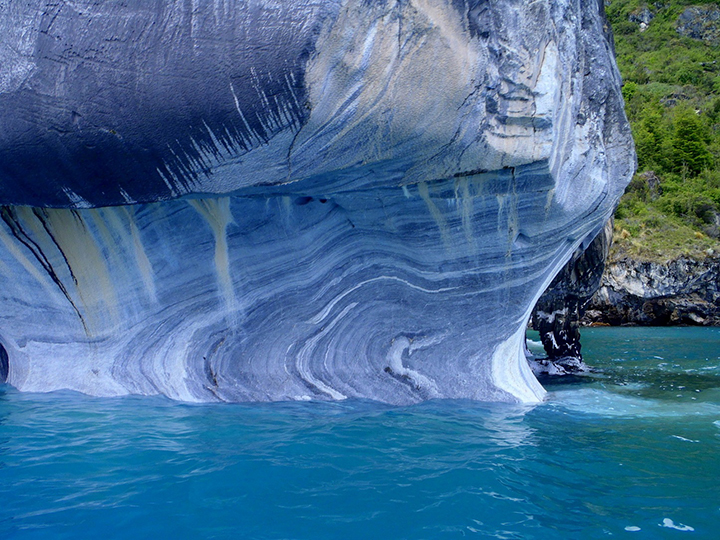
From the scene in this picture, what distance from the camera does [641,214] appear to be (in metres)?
21.5

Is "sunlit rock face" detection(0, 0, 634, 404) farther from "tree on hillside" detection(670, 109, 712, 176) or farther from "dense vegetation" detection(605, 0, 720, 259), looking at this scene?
"tree on hillside" detection(670, 109, 712, 176)

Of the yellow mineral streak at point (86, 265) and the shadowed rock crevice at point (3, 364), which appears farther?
the shadowed rock crevice at point (3, 364)

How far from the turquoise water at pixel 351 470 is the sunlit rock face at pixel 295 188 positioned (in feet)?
1.83

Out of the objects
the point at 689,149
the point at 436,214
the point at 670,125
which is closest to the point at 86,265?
the point at 436,214

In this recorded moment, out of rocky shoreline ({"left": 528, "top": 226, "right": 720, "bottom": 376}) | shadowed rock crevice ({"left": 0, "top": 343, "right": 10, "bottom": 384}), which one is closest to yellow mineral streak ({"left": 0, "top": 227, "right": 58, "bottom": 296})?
shadowed rock crevice ({"left": 0, "top": 343, "right": 10, "bottom": 384})

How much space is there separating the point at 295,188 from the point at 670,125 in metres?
33.1

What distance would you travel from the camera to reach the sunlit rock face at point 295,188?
10.3 ft

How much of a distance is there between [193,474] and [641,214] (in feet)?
73.5

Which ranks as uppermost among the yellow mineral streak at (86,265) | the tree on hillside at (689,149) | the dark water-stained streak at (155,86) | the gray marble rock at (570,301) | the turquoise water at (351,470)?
the tree on hillside at (689,149)

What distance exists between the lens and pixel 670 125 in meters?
30.9

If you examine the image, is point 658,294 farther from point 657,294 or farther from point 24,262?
point 24,262

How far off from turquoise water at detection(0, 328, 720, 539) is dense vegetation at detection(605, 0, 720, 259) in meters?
17.5

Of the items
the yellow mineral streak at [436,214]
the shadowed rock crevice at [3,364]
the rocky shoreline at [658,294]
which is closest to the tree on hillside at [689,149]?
the rocky shoreline at [658,294]

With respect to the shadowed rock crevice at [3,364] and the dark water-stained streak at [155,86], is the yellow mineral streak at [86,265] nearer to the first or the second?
the dark water-stained streak at [155,86]
